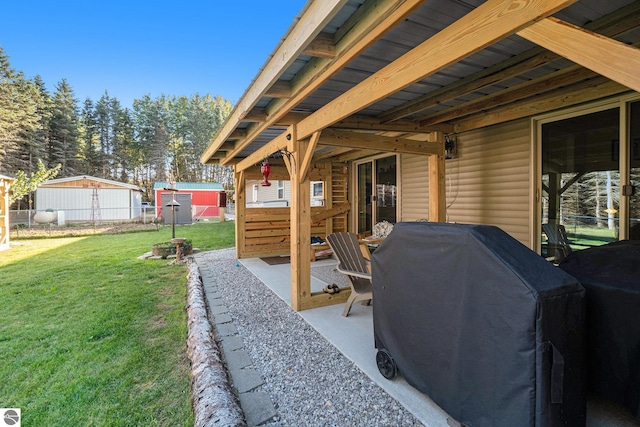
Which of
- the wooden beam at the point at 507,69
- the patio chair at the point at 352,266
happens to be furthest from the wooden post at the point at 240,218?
the wooden beam at the point at 507,69

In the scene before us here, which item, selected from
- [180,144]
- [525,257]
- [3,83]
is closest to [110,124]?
[180,144]

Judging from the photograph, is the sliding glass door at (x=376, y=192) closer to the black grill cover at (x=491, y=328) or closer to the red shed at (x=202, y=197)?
the black grill cover at (x=491, y=328)

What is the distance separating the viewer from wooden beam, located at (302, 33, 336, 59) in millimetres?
2174

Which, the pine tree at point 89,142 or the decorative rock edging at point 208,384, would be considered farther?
the pine tree at point 89,142

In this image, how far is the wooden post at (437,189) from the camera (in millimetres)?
3865

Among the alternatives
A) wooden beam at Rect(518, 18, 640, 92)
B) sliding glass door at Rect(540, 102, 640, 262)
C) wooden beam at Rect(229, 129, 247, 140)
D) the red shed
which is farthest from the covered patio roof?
the red shed

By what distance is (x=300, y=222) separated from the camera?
12.3 ft

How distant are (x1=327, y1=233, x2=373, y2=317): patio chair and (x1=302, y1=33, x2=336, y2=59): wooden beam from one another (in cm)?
212

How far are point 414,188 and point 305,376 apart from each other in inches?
155

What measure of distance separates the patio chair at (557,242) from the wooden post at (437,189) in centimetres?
114

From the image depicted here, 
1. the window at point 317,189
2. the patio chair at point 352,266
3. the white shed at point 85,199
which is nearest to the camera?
the patio chair at point 352,266

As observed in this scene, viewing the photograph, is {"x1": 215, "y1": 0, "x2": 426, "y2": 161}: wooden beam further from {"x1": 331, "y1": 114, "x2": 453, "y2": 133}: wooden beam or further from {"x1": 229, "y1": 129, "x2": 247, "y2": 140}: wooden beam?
{"x1": 229, "y1": 129, "x2": 247, "y2": 140}: wooden beam

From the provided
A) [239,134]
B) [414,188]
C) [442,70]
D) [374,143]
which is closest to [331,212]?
[414,188]

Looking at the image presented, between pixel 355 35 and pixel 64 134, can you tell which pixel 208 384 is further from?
pixel 64 134
